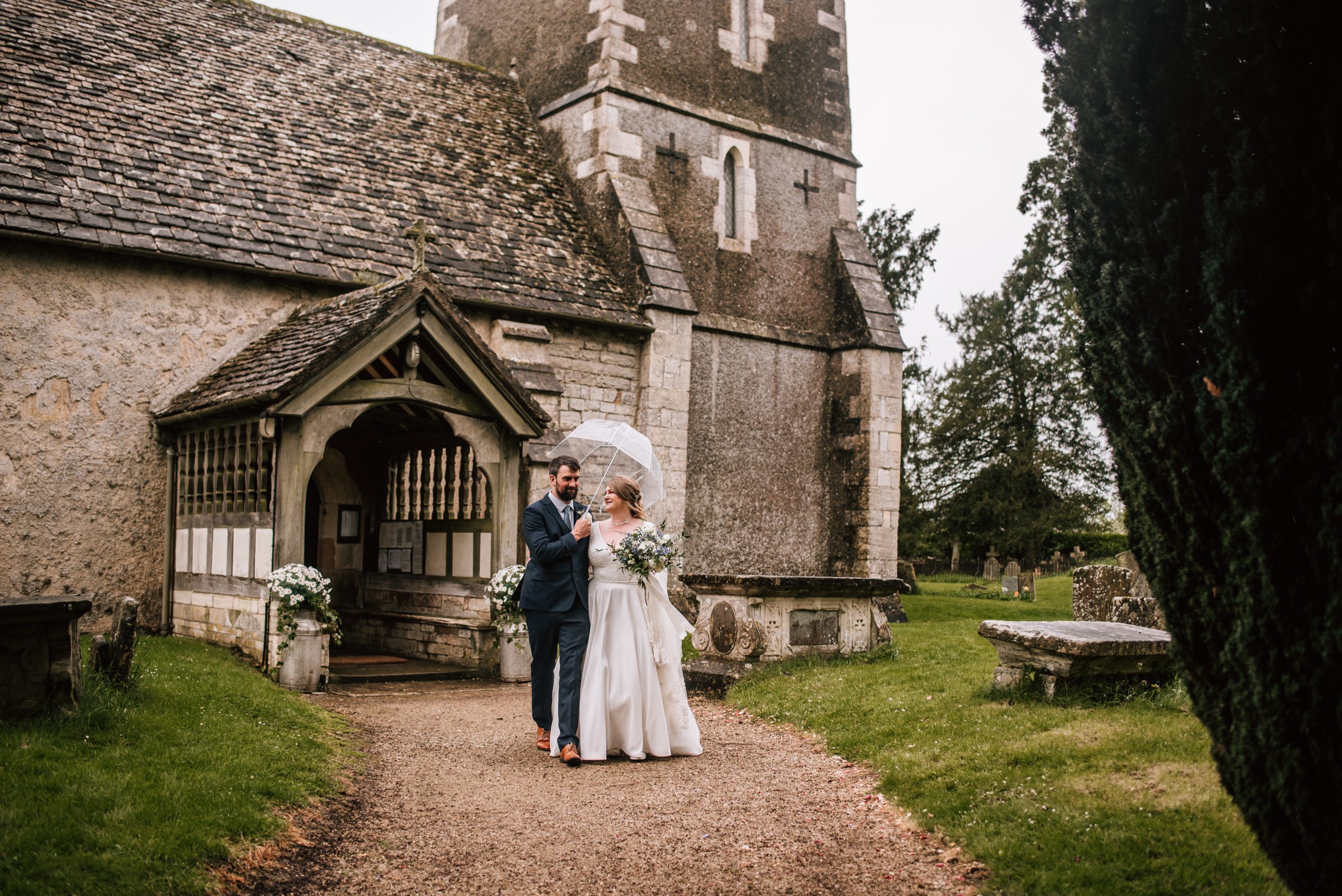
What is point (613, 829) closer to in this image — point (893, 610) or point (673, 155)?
point (893, 610)

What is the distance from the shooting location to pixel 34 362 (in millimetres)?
10719

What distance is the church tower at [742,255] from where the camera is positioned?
1517 cm

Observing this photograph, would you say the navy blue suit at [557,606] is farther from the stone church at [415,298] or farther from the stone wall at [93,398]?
the stone wall at [93,398]

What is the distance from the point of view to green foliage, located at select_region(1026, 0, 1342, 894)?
12.0ft

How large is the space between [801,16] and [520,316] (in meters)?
7.54

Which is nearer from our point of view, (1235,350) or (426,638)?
(1235,350)

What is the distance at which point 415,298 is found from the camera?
388 inches

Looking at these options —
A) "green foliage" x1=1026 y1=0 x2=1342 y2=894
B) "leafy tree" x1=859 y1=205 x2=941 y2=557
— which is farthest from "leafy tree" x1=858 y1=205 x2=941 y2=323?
"green foliage" x1=1026 y1=0 x2=1342 y2=894

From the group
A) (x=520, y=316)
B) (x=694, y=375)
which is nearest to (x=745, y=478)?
(x=694, y=375)

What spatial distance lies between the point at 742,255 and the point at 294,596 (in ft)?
29.3

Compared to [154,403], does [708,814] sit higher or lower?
lower

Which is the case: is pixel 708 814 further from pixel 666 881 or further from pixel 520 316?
pixel 520 316

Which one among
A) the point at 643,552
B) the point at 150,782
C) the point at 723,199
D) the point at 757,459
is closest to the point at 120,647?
the point at 150,782

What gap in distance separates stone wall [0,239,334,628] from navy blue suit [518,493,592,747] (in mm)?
5692
